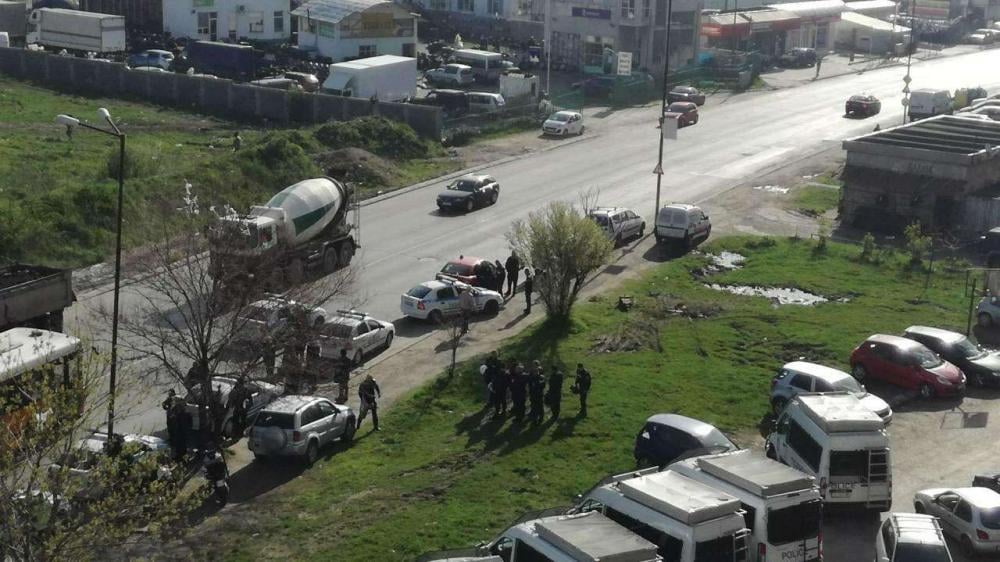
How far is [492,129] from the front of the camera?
6925cm

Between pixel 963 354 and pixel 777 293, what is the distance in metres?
9.08

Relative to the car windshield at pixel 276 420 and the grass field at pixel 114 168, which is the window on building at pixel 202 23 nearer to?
the grass field at pixel 114 168

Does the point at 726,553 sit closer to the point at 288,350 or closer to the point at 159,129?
the point at 288,350

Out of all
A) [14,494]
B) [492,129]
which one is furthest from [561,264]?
[492,129]

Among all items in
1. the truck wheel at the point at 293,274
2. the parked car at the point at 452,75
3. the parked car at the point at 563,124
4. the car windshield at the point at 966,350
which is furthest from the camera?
the parked car at the point at 452,75

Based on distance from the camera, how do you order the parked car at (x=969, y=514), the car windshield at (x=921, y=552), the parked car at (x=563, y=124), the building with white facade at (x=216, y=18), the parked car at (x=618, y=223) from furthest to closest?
1. the building with white facade at (x=216, y=18)
2. the parked car at (x=563, y=124)
3. the parked car at (x=618, y=223)
4. the parked car at (x=969, y=514)
5. the car windshield at (x=921, y=552)

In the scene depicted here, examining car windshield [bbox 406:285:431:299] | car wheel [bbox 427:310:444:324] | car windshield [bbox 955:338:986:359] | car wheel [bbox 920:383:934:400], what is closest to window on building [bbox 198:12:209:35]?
car windshield [bbox 406:285:431:299]

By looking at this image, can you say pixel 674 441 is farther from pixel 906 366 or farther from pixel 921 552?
pixel 906 366

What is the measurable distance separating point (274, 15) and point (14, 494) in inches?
3059

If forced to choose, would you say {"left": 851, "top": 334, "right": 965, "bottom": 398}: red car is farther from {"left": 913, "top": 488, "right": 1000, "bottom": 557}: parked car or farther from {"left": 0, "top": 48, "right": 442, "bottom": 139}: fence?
{"left": 0, "top": 48, "right": 442, "bottom": 139}: fence

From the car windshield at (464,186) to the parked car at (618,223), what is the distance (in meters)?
6.33

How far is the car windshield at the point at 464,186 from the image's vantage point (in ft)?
175

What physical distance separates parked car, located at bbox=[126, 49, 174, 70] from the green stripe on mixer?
41265mm

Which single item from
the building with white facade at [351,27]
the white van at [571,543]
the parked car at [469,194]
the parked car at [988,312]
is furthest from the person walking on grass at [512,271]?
the building with white facade at [351,27]
